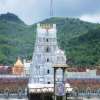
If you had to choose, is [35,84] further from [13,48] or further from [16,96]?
[13,48]

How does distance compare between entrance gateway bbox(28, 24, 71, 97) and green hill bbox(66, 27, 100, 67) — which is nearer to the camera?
entrance gateway bbox(28, 24, 71, 97)

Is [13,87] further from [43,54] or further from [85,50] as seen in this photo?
[85,50]

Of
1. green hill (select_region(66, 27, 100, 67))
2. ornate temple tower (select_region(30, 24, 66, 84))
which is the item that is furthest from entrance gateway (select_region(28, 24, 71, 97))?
green hill (select_region(66, 27, 100, 67))

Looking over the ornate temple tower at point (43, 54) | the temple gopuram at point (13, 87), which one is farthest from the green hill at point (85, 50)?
the ornate temple tower at point (43, 54)

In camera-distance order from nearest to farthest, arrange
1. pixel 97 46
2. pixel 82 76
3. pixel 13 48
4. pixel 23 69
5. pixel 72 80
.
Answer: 1. pixel 72 80
2. pixel 82 76
3. pixel 23 69
4. pixel 97 46
5. pixel 13 48

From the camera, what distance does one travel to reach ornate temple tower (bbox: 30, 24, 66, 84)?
5484cm

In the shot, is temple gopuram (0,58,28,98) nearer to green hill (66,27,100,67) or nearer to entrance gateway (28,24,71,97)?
entrance gateway (28,24,71,97)

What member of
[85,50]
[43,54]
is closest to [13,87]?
[43,54]

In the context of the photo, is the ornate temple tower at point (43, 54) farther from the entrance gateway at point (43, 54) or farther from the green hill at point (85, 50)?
the green hill at point (85, 50)

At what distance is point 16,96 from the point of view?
190 ft

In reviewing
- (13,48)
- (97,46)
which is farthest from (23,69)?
(13,48)

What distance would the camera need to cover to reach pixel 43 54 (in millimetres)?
55062

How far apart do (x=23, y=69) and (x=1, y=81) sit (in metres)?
16.4

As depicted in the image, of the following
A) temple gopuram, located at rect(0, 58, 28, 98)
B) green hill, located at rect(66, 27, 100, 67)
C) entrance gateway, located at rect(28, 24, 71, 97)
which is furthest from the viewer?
green hill, located at rect(66, 27, 100, 67)
